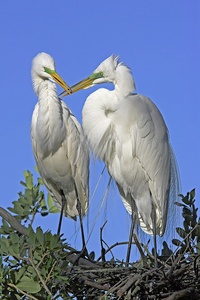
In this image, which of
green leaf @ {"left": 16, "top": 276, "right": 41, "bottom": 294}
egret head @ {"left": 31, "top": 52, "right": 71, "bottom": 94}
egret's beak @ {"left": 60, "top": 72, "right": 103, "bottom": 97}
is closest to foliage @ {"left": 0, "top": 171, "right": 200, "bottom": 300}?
green leaf @ {"left": 16, "top": 276, "right": 41, "bottom": 294}

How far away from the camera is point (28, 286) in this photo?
8.66ft

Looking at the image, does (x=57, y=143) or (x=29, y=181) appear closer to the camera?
(x=29, y=181)

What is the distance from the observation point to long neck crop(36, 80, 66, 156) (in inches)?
220

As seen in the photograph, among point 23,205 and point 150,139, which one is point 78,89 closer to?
point 150,139

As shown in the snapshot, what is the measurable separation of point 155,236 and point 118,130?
0.72 meters

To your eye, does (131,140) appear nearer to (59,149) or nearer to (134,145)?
(134,145)

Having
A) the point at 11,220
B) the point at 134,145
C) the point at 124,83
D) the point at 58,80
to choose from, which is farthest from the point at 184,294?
the point at 58,80

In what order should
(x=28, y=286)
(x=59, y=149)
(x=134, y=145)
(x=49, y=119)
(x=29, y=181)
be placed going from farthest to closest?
(x=59, y=149), (x=49, y=119), (x=134, y=145), (x=29, y=181), (x=28, y=286)

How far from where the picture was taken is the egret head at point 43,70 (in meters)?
5.76

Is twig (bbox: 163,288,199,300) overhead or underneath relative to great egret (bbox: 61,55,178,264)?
underneath

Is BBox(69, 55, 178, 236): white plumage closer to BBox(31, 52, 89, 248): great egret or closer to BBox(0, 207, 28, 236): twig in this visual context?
BBox(31, 52, 89, 248): great egret

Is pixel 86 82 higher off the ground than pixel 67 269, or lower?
higher

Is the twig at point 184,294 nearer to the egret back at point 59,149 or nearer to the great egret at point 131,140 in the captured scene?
the great egret at point 131,140

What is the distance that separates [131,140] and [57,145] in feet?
3.31
